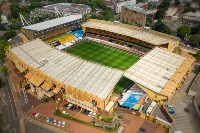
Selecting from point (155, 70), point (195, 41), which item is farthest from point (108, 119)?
point (195, 41)

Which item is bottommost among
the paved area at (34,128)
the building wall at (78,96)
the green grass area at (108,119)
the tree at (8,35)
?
the paved area at (34,128)

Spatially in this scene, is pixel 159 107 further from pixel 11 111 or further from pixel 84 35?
pixel 84 35

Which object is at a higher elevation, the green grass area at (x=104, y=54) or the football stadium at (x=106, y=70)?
the football stadium at (x=106, y=70)

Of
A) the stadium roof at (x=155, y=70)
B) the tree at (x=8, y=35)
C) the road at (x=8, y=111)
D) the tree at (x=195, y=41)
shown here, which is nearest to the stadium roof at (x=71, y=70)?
the stadium roof at (x=155, y=70)

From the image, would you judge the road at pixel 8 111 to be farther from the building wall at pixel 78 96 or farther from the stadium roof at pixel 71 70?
the building wall at pixel 78 96

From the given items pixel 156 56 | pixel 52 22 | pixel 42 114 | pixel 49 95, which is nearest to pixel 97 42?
pixel 52 22

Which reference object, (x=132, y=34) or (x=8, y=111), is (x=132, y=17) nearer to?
(x=132, y=34)
